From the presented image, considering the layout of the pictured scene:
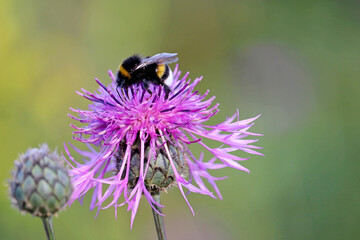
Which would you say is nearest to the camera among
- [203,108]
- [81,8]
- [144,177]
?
[144,177]

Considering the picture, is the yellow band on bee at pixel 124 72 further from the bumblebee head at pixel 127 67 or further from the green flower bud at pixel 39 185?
the green flower bud at pixel 39 185

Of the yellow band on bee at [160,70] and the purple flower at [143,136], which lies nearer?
the purple flower at [143,136]

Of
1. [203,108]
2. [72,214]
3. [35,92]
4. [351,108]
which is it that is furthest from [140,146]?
[351,108]

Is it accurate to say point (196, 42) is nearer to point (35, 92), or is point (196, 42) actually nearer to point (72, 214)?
point (35, 92)

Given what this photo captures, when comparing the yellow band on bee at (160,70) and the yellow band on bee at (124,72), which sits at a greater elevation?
the yellow band on bee at (124,72)

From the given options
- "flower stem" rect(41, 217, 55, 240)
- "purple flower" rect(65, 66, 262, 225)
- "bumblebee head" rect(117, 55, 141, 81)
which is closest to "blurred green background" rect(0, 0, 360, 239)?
"purple flower" rect(65, 66, 262, 225)

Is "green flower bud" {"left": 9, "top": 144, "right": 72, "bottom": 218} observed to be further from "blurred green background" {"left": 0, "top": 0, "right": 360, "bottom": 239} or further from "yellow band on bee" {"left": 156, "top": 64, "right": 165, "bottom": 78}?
"blurred green background" {"left": 0, "top": 0, "right": 360, "bottom": 239}

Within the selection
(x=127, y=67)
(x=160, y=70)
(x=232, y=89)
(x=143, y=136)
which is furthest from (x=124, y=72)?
(x=232, y=89)

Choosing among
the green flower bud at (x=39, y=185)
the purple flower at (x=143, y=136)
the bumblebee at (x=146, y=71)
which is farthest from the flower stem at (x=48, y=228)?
the bumblebee at (x=146, y=71)
